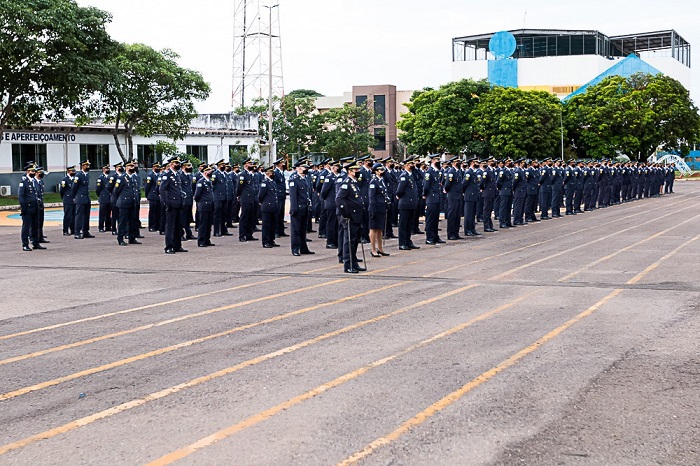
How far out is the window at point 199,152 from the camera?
5725 cm

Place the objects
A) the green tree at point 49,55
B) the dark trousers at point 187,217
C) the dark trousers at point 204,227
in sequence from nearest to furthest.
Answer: the dark trousers at point 204,227, the dark trousers at point 187,217, the green tree at point 49,55

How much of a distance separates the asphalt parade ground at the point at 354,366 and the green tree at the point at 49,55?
2373cm

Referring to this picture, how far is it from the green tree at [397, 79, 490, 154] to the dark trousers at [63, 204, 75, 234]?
41.8m

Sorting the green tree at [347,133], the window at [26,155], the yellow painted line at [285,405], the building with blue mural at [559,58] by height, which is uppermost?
the building with blue mural at [559,58]

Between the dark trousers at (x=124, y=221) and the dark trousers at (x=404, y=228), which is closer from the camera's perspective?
the dark trousers at (x=404, y=228)

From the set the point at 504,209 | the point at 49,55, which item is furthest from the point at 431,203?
the point at 49,55

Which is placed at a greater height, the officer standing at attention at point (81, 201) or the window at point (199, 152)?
the window at point (199, 152)

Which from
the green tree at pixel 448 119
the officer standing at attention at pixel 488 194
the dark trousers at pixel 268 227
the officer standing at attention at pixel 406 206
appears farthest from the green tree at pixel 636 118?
the dark trousers at pixel 268 227

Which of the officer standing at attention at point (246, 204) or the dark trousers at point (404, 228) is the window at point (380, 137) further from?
the dark trousers at point (404, 228)

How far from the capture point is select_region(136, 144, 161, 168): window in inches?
2133

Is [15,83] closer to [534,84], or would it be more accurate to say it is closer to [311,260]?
[311,260]

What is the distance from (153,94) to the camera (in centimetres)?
4778

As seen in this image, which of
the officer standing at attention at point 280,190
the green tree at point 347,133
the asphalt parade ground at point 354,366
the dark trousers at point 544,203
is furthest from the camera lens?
the green tree at point 347,133

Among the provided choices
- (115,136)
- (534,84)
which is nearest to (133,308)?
(115,136)
